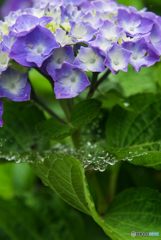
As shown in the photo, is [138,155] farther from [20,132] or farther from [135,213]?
[20,132]

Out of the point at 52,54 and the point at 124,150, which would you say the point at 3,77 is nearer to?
the point at 52,54

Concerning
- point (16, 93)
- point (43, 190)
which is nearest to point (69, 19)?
point (16, 93)

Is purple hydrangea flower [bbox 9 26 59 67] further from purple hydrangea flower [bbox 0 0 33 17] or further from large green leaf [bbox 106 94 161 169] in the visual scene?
purple hydrangea flower [bbox 0 0 33 17]

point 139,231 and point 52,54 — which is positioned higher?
point 52,54

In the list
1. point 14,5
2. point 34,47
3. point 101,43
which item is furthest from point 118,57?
point 14,5

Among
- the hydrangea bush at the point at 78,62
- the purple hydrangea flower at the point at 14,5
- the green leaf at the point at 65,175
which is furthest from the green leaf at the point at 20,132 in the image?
the purple hydrangea flower at the point at 14,5
